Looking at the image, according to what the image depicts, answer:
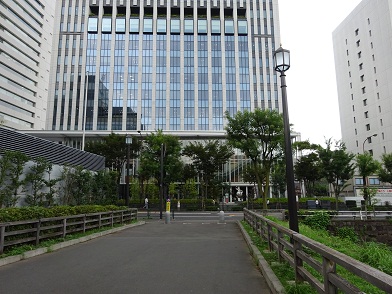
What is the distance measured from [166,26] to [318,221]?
68.3m

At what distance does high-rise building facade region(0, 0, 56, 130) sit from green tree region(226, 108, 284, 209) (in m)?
40.4

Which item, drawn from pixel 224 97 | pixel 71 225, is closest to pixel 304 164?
pixel 224 97

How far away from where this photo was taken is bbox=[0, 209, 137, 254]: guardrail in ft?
25.6

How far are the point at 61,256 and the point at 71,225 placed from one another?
3583mm

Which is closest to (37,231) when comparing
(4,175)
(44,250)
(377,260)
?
(44,250)

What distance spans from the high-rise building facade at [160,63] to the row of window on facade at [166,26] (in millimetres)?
255

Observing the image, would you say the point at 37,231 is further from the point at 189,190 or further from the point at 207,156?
the point at 189,190

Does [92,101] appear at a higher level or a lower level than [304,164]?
higher

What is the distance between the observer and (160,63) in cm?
7200

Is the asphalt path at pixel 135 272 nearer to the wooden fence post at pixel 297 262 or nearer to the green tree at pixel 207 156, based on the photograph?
the wooden fence post at pixel 297 262

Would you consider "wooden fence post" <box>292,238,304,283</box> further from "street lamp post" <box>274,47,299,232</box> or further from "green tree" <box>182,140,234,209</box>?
"green tree" <box>182,140,234,209</box>

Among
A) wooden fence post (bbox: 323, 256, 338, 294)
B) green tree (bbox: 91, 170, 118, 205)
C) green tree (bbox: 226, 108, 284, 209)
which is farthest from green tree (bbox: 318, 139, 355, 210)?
wooden fence post (bbox: 323, 256, 338, 294)

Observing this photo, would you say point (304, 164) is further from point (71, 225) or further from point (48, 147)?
point (71, 225)

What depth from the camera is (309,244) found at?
13.3 feet
